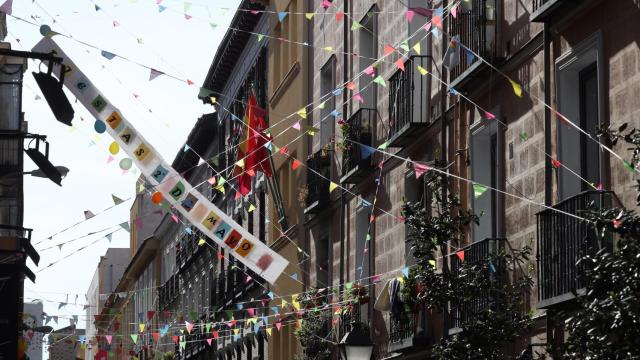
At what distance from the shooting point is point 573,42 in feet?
47.0

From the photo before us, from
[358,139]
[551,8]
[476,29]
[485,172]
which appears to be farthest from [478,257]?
[358,139]

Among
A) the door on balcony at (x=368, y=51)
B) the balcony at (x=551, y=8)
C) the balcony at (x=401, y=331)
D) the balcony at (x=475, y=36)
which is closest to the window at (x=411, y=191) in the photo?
the balcony at (x=401, y=331)

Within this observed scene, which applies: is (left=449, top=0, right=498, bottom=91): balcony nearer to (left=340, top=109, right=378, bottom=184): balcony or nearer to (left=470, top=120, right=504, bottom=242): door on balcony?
(left=470, top=120, right=504, bottom=242): door on balcony

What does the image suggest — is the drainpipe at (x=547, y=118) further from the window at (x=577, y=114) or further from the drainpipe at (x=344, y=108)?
the drainpipe at (x=344, y=108)

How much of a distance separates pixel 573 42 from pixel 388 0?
8.18 metres

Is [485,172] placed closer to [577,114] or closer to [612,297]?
[577,114]

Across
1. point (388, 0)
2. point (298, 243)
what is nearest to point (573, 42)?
point (388, 0)

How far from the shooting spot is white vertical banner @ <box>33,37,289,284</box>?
1670 cm

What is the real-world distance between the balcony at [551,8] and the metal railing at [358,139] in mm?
8119

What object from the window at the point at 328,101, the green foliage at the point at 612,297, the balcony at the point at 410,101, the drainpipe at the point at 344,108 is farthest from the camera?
the window at the point at 328,101

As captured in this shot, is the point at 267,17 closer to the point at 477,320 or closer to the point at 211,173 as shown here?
the point at 211,173

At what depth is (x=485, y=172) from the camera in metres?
17.7

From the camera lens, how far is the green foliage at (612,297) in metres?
9.19

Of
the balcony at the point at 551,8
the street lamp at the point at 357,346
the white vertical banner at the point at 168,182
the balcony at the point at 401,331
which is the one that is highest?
the balcony at the point at 551,8
